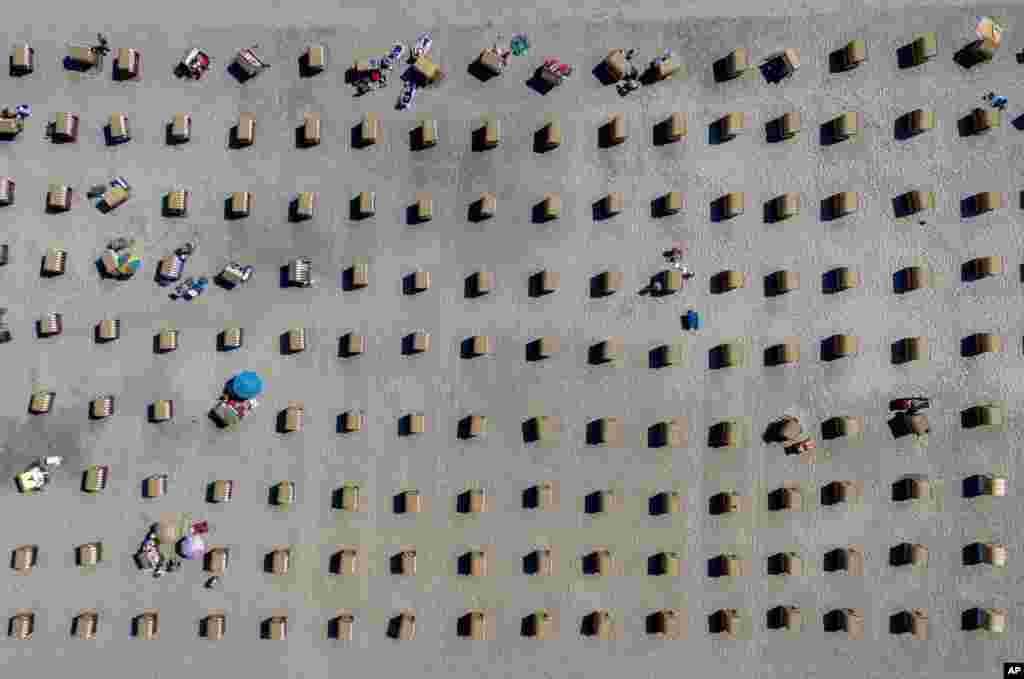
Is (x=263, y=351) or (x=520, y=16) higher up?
(x=520, y=16)

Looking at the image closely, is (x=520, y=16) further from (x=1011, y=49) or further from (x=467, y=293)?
(x=1011, y=49)

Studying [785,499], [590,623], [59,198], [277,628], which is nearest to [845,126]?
[785,499]

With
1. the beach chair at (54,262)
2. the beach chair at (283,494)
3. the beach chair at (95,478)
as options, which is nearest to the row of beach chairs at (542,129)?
the beach chair at (54,262)

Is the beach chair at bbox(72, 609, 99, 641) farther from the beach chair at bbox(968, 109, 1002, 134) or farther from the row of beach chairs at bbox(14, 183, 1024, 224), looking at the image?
the beach chair at bbox(968, 109, 1002, 134)

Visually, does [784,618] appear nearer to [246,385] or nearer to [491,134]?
[491,134]

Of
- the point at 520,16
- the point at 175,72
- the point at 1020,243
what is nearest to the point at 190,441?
the point at 175,72

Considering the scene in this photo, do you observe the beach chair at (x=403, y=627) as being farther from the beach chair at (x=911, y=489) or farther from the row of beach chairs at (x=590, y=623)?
the beach chair at (x=911, y=489)

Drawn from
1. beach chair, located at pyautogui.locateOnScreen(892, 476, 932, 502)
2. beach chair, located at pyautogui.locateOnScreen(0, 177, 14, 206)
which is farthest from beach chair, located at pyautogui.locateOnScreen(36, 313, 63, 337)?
beach chair, located at pyautogui.locateOnScreen(892, 476, 932, 502)
